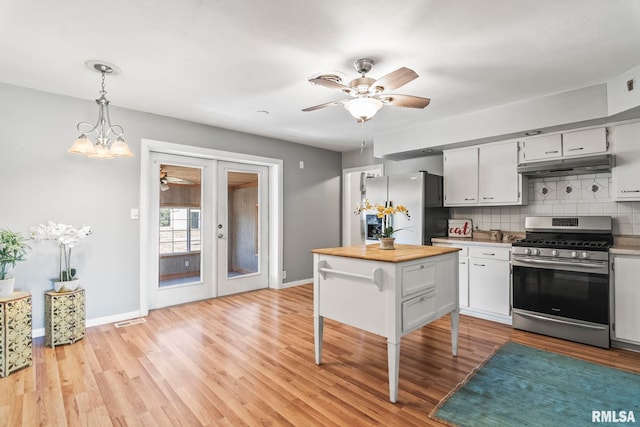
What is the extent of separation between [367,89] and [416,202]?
6.68 feet

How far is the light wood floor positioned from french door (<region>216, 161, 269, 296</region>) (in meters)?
1.20

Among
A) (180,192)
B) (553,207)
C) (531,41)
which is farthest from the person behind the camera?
(180,192)

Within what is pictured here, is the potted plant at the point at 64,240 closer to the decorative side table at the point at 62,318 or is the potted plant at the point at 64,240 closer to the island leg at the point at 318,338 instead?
the decorative side table at the point at 62,318

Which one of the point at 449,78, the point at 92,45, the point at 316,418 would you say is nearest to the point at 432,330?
the point at 316,418

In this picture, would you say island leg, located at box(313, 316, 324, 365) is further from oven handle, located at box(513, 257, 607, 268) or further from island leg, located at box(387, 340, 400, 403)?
oven handle, located at box(513, 257, 607, 268)

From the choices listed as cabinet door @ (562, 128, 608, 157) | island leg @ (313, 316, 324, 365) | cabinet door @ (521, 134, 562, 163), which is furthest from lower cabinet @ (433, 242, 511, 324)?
island leg @ (313, 316, 324, 365)

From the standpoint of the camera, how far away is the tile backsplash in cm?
323

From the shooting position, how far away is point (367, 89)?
2.42 metres

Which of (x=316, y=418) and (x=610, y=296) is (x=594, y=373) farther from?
(x=316, y=418)

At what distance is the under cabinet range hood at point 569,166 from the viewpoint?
9.93 ft

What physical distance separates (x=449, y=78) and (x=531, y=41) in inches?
27.1

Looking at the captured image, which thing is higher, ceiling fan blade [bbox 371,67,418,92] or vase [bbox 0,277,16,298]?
ceiling fan blade [bbox 371,67,418,92]

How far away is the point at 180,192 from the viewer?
4254 mm

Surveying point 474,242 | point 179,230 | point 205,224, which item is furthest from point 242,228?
point 474,242
